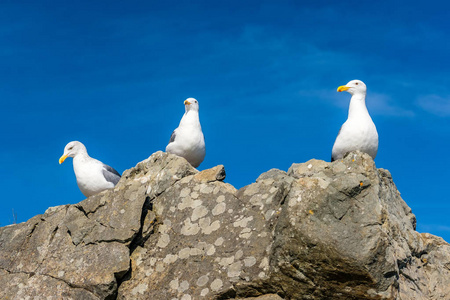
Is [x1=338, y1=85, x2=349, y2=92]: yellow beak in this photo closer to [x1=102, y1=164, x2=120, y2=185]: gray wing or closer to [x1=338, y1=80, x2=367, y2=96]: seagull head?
[x1=338, y1=80, x2=367, y2=96]: seagull head

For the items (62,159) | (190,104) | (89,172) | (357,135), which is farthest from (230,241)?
(62,159)

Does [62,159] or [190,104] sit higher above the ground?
[190,104]

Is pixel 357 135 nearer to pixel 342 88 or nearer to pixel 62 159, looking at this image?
pixel 342 88

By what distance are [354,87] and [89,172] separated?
609cm

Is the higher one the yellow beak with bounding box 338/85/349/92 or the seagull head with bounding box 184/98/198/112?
the seagull head with bounding box 184/98/198/112

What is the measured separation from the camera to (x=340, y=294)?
25.8 ft

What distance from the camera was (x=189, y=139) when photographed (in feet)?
42.4

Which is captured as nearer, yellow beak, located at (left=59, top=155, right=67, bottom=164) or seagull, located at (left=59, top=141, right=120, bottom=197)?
seagull, located at (left=59, top=141, right=120, bottom=197)

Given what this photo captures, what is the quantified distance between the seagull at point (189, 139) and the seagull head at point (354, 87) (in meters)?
3.59

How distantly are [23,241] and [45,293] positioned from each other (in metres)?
1.45

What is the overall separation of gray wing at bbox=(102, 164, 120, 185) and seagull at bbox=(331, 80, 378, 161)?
479cm

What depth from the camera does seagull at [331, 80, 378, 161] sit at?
10.4 m

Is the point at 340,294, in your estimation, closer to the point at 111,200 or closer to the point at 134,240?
the point at 134,240

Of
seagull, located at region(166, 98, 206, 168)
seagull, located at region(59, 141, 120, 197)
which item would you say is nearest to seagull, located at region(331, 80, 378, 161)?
seagull, located at region(166, 98, 206, 168)
